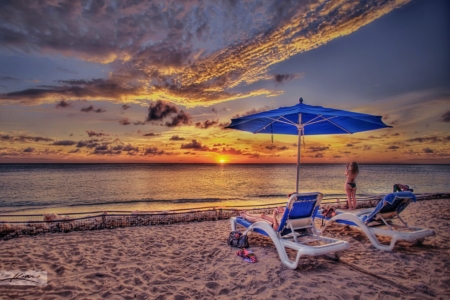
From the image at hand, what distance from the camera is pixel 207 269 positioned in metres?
4.17

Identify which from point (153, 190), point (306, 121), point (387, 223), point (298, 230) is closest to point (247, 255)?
point (298, 230)

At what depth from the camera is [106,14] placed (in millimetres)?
10891

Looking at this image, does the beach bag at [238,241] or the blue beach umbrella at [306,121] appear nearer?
the blue beach umbrella at [306,121]

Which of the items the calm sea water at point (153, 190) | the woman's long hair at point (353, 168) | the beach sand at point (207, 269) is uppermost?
the woman's long hair at point (353, 168)

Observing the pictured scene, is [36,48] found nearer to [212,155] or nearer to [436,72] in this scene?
[436,72]

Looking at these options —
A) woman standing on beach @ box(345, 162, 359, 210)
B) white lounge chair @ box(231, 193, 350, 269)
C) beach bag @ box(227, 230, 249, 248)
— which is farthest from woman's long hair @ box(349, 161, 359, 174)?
beach bag @ box(227, 230, 249, 248)

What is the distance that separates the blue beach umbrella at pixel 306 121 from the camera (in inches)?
200

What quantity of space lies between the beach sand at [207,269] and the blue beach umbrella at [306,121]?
2.02 m

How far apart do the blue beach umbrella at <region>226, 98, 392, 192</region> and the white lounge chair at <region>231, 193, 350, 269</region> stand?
1.00 m

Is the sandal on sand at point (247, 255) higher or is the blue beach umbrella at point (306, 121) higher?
the blue beach umbrella at point (306, 121)

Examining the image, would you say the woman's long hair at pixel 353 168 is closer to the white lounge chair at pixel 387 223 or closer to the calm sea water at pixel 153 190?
the white lounge chair at pixel 387 223

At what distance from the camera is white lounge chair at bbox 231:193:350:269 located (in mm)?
4195

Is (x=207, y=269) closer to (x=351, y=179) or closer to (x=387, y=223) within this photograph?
(x=387, y=223)

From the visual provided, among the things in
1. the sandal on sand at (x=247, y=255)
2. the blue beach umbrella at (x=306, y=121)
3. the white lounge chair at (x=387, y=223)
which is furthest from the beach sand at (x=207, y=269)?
the blue beach umbrella at (x=306, y=121)
